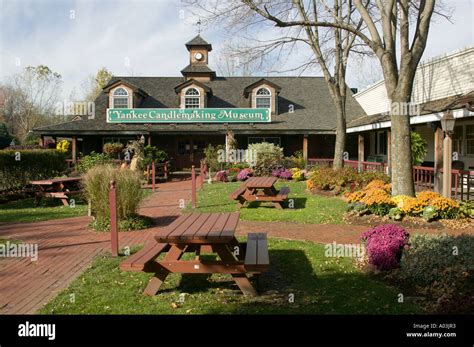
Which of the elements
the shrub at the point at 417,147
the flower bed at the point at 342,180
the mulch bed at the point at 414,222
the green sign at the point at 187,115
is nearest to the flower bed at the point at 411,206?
the mulch bed at the point at 414,222

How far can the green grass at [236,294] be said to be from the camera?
4.31 meters

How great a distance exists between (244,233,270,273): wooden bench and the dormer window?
22.0m

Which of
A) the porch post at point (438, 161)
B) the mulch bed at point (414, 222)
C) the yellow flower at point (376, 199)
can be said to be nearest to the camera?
the mulch bed at point (414, 222)

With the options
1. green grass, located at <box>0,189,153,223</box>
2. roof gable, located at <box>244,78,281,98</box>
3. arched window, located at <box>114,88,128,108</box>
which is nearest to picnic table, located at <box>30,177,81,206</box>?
green grass, located at <box>0,189,153,223</box>

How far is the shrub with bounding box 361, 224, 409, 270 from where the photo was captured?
5.54 meters

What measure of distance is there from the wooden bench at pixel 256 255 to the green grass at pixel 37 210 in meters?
6.56

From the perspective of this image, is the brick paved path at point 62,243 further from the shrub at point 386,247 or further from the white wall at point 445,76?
the white wall at point 445,76

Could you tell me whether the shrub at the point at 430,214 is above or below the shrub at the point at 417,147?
below

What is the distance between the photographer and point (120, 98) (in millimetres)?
26000

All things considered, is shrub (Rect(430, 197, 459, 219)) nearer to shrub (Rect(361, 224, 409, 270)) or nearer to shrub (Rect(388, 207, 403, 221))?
shrub (Rect(388, 207, 403, 221))

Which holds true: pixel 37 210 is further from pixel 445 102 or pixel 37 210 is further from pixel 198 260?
pixel 445 102

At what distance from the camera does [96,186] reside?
28.2 feet
